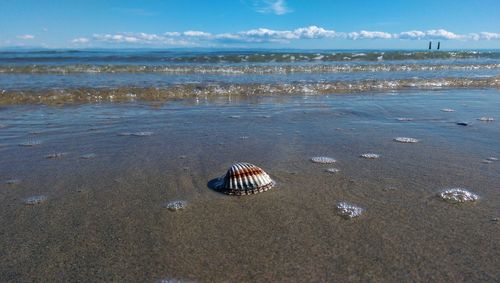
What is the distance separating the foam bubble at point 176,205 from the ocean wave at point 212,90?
25.9ft

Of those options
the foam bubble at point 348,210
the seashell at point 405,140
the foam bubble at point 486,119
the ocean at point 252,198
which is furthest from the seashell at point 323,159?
the foam bubble at point 486,119

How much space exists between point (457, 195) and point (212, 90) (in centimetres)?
935

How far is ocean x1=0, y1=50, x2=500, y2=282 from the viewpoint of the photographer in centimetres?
276

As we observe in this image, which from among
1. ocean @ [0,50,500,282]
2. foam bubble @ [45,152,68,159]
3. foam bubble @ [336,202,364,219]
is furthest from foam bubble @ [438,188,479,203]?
foam bubble @ [45,152,68,159]

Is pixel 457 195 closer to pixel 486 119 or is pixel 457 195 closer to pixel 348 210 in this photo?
pixel 348 210

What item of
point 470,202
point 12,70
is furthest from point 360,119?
point 12,70

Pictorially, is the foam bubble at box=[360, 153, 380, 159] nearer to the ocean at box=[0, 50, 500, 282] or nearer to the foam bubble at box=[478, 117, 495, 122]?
the ocean at box=[0, 50, 500, 282]

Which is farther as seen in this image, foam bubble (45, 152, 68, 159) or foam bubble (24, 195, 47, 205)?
foam bubble (45, 152, 68, 159)

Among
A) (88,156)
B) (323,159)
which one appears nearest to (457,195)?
(323,159)

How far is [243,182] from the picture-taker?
4086mm

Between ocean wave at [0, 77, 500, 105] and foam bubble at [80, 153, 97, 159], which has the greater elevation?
ocean wave at [0, 77, 500, 105]

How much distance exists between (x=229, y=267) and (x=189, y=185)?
1801 mm

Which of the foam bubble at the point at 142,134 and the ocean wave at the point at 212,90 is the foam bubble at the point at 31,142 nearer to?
the foam bubble at the point at 142,134

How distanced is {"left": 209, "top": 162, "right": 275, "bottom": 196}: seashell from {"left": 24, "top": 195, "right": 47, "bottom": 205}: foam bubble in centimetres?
179
